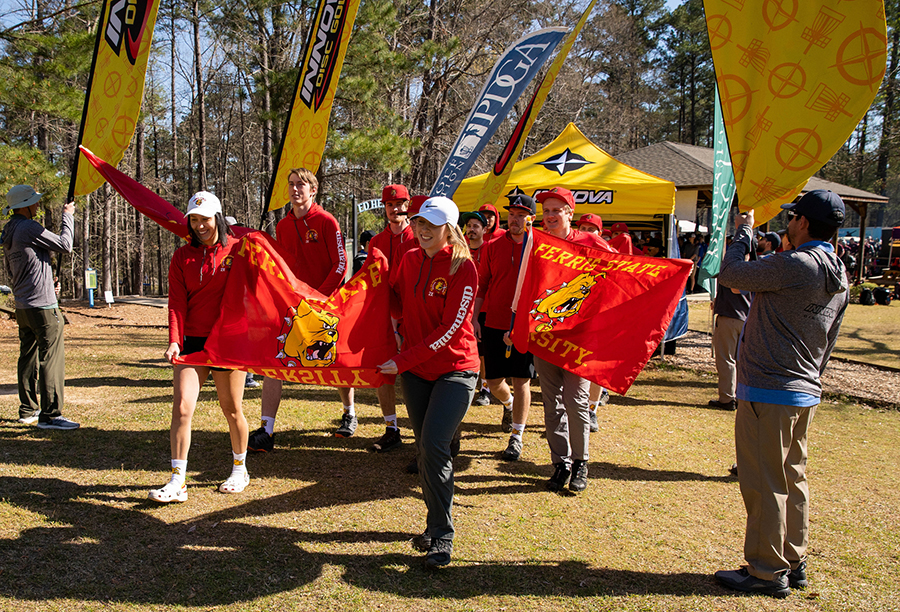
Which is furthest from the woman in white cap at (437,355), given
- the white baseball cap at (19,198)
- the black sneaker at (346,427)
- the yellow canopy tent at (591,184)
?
the yellow canopy tent at (591,184)

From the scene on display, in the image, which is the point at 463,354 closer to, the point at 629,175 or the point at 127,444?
the point at 127,444

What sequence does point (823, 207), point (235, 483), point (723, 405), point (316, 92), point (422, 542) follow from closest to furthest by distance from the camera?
point (823, 207) < point (422, 542) < point (235, 483) < point (316, 92) < point (723, 405)

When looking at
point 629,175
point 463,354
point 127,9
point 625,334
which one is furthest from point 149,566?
point 629,175

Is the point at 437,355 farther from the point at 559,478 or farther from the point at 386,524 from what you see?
the point at 559,478

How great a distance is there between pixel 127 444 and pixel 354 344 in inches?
108

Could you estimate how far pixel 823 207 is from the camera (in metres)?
3.30

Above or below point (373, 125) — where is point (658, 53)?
above

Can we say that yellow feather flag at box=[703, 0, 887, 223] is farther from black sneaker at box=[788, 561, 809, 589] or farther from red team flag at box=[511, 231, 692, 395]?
black sneaker at box=[788, 561, 809, 589]

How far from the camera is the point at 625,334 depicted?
448cm

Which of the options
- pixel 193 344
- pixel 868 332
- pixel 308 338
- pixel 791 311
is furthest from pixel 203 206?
pixel 868 332

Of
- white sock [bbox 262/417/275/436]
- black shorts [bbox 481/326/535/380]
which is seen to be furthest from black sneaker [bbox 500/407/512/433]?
white sock [bbox 262/417/275/436]

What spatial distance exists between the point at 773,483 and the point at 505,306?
8.92ft

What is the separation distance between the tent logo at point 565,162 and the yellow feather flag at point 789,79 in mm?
7016

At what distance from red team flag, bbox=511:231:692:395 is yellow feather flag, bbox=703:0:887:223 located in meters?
1.06
